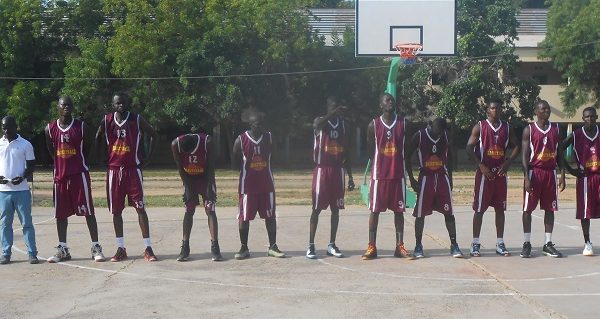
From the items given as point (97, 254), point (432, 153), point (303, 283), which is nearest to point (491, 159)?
point (432, 153)

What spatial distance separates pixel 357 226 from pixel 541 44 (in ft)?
103

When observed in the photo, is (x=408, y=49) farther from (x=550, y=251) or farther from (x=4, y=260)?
(x=4, y=260)

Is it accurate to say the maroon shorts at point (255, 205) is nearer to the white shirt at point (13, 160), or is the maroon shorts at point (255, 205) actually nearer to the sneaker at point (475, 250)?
the sneaker at point (475, 250)

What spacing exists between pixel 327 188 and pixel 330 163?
36 cm

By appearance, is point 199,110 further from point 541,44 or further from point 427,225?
point 427,225

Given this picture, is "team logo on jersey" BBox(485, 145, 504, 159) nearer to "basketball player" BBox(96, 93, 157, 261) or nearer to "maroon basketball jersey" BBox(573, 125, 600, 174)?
"maroon basketball jersey" BBox(573, 125, 600, 174)

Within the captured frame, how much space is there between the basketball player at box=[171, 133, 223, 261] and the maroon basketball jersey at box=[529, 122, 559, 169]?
4499 millimetres

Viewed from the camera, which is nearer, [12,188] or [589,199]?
[12,188]

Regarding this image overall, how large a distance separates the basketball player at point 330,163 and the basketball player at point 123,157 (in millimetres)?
2319

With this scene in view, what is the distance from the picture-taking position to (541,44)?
42.8 metres

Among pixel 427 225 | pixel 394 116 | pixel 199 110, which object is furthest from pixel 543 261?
pixel 199 110

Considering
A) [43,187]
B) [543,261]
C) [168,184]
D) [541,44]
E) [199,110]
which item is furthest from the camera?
[541,44]

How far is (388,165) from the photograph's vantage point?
11.0 m

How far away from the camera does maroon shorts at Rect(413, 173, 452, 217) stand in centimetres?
1109
